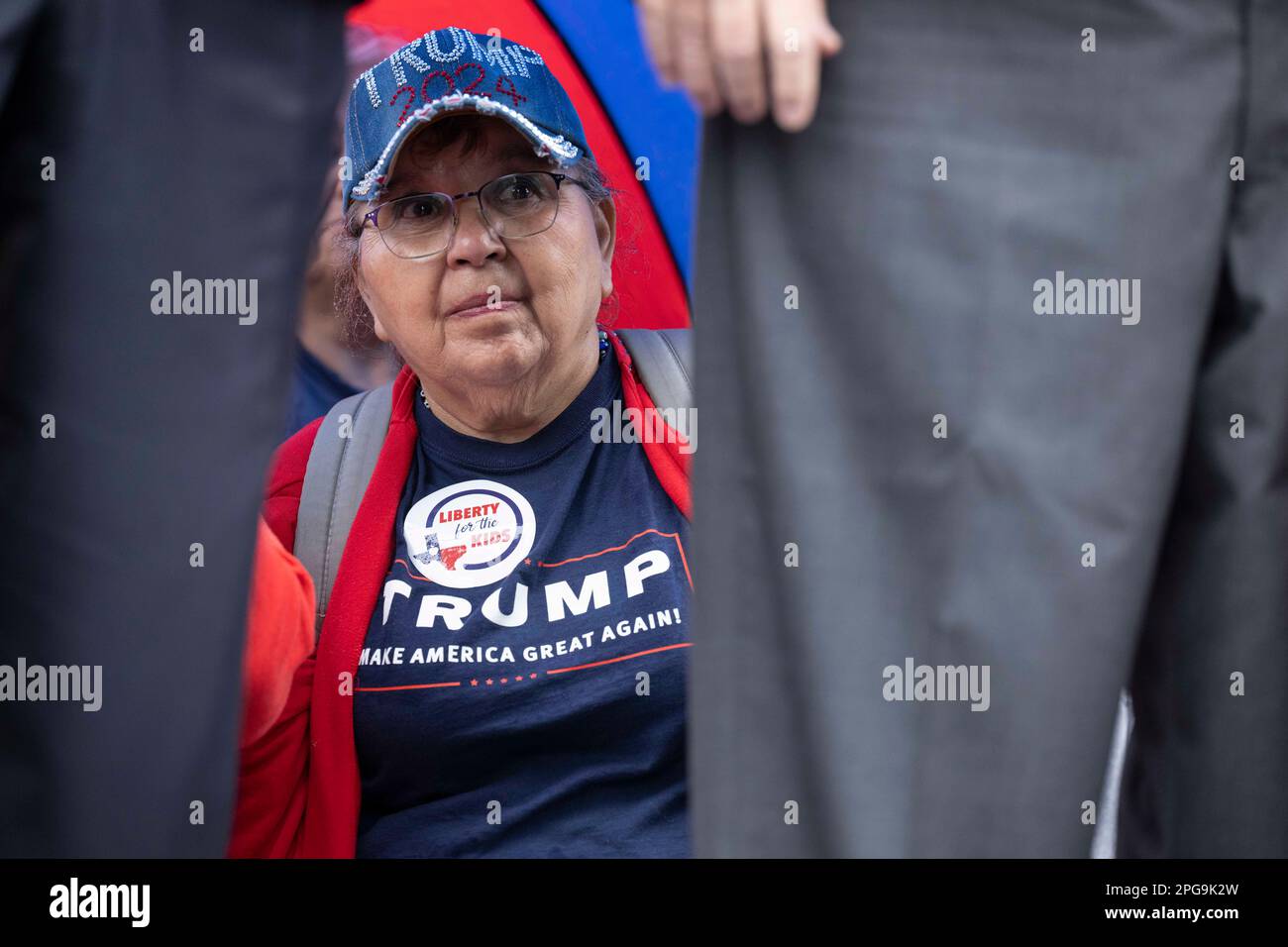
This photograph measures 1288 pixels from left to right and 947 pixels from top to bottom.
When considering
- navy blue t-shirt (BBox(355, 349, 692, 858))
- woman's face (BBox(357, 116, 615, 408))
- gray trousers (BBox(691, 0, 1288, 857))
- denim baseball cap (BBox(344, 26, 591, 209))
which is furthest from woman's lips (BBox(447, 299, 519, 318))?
gray trousers (BBox(691, 0, 1288, 857))

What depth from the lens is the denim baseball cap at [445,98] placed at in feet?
5.93

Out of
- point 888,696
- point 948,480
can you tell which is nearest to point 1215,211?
point 948,480

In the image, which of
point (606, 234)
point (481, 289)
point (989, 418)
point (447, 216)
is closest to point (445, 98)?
point (447, 216)

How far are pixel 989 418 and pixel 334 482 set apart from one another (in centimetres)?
119

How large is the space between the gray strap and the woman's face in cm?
13

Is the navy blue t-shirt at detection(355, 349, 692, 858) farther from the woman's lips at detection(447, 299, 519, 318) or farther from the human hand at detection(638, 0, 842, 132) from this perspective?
the human hand at detection(638, 0, 842, 132)

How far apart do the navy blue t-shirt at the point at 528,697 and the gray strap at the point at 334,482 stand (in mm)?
89

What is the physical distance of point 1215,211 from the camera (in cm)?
95

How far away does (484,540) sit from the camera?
1828 millimetres

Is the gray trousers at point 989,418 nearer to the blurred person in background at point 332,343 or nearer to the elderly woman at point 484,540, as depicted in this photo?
the elderly woman at point 484,540

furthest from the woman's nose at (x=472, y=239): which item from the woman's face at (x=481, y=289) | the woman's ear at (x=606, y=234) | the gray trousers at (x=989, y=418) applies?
the gray trousers at (x=989, y=418)

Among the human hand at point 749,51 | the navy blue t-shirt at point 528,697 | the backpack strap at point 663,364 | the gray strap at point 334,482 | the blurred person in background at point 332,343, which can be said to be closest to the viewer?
the human hand at point 749,51

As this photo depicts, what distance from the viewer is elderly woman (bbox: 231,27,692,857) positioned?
5.58 feet

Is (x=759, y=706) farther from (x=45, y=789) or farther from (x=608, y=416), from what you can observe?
(x=608, y=416)
